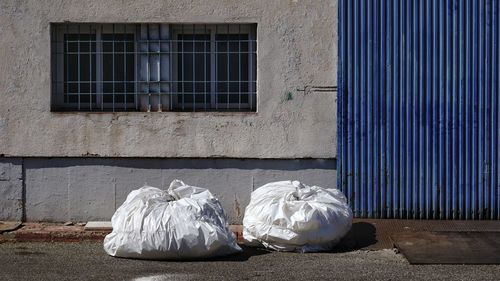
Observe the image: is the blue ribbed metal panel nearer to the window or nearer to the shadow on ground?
the shadow on ground

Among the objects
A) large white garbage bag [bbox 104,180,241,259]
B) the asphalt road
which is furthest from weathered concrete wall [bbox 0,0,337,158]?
the asphalt road

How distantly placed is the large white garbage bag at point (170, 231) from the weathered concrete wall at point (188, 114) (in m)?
1.49

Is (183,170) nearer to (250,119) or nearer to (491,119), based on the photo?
(250,119)

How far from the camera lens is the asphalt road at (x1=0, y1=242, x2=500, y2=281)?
8414 mm

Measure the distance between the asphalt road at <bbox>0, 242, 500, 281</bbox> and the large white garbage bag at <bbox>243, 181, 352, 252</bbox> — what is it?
5.9 inches

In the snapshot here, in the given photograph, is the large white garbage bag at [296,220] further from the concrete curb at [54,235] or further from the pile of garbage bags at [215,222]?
the concrete curb at [54,235]

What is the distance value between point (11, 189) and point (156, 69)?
2186 mm

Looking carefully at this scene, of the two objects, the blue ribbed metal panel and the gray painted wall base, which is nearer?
the blue ribbed metal panel

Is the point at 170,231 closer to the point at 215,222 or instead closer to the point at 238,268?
the point at 215,222

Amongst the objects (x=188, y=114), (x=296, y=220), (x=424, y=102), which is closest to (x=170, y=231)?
(x=296, y=220)

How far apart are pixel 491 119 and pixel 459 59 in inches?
30.6

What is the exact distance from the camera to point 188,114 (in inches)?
429

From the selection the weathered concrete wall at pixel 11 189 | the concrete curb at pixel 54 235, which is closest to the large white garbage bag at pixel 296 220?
the concrete curb at pixel 54 235

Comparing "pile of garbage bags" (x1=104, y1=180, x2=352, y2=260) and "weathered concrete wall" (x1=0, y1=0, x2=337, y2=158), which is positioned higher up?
"weathered concrete wall" (x1=0, y1=0, x2=337, y2=158)
